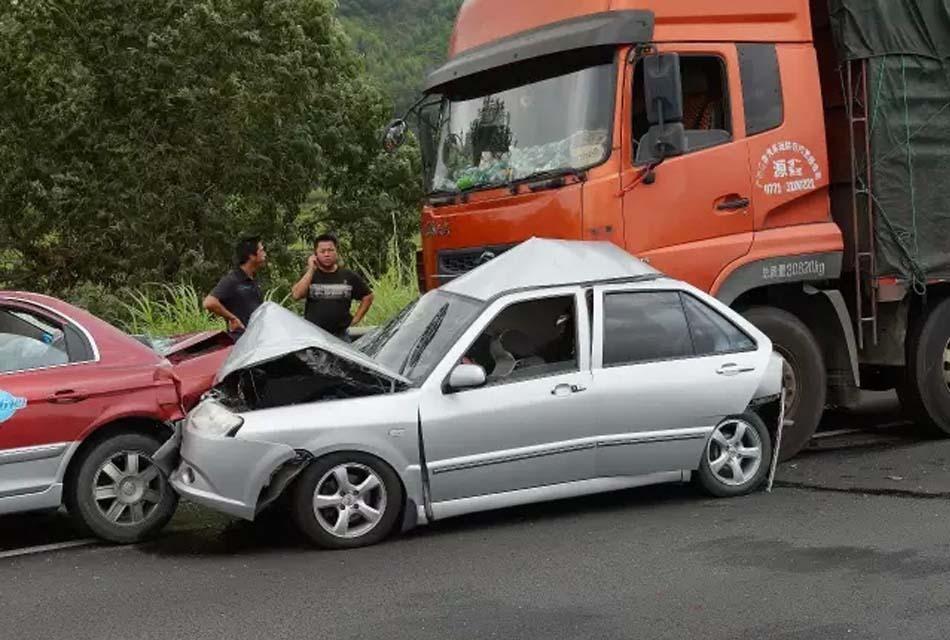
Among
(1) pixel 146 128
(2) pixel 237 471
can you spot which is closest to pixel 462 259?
(2) pixel 237 471

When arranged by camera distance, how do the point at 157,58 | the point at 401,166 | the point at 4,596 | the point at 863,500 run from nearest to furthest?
the point at 4,596
the point at 863,500
the point at 157,58
the point at 401,166

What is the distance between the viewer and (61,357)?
7.38m

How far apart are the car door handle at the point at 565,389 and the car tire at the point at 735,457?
0.88 metres

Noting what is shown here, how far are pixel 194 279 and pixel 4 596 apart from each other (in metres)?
16.4

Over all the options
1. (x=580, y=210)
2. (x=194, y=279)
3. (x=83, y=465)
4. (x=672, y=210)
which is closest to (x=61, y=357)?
(x=83, y=465)

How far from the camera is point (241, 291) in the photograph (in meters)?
10.1

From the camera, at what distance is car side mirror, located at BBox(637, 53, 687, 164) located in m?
8.41

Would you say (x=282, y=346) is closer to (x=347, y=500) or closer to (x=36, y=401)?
(x=347, y=500)

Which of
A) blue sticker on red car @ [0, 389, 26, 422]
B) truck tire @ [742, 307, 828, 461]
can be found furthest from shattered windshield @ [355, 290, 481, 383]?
truck tire @ [742, 307, 828, 461]

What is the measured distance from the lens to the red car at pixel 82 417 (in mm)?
7062

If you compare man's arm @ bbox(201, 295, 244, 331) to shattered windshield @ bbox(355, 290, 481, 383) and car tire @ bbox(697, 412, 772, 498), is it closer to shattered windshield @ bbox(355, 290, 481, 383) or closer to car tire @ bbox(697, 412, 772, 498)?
shattered windshield @ bbox(355, 290, 481, 383)

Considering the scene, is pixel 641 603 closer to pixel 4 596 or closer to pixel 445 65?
pixel 4 596

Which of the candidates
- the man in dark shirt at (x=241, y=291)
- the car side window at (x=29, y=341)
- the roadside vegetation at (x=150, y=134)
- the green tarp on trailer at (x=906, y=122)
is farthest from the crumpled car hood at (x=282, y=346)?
the roadside vegetation at (x=150, y=134)

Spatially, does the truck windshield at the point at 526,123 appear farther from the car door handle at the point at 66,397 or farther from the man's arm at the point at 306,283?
the car door handle at the point at 66,397
